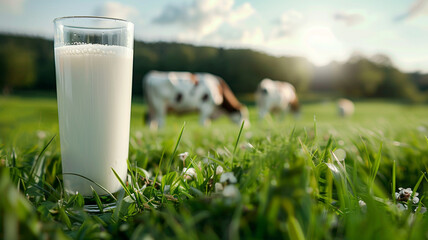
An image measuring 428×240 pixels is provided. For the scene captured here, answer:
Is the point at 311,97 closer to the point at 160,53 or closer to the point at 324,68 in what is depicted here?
the point at 324,68

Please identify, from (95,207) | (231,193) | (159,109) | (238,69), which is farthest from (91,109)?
(238,69)

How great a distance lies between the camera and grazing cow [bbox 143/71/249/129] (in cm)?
948

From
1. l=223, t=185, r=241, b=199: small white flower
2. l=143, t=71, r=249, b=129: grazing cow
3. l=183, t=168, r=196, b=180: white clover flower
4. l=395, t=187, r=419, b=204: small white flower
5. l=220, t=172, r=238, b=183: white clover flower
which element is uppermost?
l=223, t=185, r=241, b=199: small white flower

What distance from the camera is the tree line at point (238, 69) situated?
2484 cm

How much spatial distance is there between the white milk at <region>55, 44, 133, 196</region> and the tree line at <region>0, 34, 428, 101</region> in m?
21.6

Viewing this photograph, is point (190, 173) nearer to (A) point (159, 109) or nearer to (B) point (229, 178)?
(B) point (229, 178)

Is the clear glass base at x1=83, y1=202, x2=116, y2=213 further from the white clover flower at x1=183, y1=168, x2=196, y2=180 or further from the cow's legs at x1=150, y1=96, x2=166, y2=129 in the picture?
the cow's legs at x1=150, y1=96, x2=166, y2=129

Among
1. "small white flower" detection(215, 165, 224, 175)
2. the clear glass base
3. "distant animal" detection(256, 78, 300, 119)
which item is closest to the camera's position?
"small white flower" detection(215, 165, 224, 175)

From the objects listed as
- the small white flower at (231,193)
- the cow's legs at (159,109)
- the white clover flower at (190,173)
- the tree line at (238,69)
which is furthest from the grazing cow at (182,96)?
the tree line at (238,69)

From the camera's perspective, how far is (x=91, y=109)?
1193mm

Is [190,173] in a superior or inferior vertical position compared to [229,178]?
inferior

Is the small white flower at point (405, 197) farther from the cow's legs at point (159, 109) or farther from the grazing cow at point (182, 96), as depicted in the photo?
the cow's legs at point (159, 109)

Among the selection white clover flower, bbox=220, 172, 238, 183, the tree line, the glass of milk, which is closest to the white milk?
the glass of milk

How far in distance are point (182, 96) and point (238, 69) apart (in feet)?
66.0
